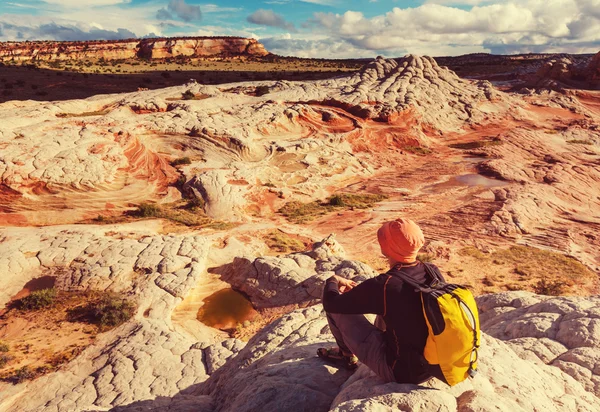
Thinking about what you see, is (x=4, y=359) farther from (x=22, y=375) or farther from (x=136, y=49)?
(x=136, y=49)

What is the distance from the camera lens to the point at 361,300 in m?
3.53

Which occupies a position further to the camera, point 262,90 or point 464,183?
point 262,90

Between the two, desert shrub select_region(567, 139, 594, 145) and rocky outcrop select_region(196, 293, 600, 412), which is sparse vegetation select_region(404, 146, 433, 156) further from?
rocky outcrop select_region(196, 293, 600, 412)

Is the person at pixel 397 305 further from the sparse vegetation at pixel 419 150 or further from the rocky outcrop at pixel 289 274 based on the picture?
the sparse vegetation at pixel 419 150

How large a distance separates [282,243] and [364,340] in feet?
35.4

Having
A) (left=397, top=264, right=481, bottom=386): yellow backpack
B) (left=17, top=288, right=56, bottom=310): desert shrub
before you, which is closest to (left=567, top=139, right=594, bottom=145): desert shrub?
(left=397, top=264, right=481, bottom=386): yellow backpack

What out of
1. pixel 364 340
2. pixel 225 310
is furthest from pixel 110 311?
pixel 364 340

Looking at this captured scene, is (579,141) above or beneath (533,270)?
Result: above

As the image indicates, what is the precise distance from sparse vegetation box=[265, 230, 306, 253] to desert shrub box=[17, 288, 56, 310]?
23.0 ft

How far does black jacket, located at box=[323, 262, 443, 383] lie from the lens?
10.7 ft

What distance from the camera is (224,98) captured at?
26516 millimetres

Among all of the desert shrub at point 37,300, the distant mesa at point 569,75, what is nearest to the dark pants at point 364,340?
the desert shrub at point 37,300

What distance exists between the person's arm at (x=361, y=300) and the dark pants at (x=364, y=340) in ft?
1.72

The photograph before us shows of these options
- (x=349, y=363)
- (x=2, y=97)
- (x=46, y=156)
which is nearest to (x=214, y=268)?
(x=349, y=363)
